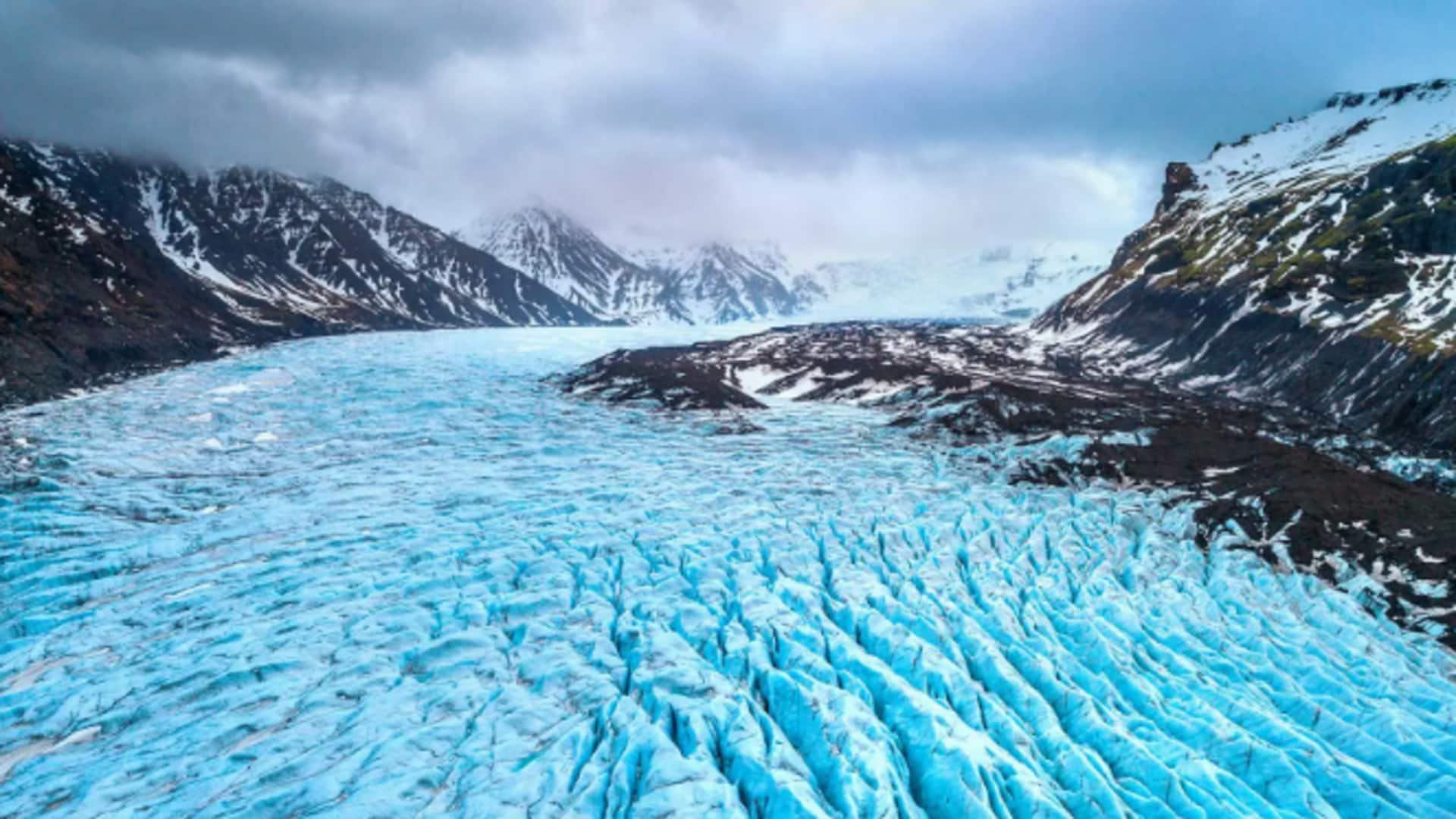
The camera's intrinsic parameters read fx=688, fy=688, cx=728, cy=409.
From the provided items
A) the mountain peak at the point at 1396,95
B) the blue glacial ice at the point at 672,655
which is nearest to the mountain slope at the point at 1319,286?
the mountain peak at the point at 1396,95

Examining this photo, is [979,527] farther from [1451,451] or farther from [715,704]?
[1451,451]

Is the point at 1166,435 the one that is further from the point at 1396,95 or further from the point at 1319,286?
the point at 1396,95

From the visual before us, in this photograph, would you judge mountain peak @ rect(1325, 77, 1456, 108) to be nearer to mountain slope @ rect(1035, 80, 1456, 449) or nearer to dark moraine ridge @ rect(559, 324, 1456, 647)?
mountain slope @ rect(1035, 80, 1456, 449)

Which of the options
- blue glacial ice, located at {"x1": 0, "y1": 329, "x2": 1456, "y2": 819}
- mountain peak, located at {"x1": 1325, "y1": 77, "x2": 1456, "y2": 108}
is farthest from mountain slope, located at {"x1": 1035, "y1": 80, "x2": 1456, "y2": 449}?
blue glacial ice, located at {"x1": 0, "y1": 329, "x2": 1456, "y2": 819}

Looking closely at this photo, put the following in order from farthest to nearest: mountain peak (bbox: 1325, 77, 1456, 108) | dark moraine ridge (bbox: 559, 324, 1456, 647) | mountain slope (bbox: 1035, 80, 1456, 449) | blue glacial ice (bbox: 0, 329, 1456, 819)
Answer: mountain peak (bbox: 1325, 77, 1456, 108) → mountain slope (bbox: 1035, 80, 1456, 449) → dark moraine ridge (bbox: 559, 324, 1456, 647) → blue glacial ice (bbox: 0, 329, 1456, 819)

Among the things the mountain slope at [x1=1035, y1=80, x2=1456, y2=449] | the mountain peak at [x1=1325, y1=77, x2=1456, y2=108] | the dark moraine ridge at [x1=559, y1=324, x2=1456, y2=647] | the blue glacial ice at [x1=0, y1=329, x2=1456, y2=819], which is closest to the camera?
the blue glacial ice at [x1=0, y1=329, x2=1456, y2=819]

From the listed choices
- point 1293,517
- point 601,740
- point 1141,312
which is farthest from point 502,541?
point 1141,312

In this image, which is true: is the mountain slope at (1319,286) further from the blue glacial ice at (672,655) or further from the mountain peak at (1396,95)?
the blue glacial ice at (672,655)

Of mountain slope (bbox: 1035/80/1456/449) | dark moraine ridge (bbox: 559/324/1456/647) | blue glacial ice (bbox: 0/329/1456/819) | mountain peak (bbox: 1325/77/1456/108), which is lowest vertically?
blue glacial ice (bbox: 0/329/1456/819)
